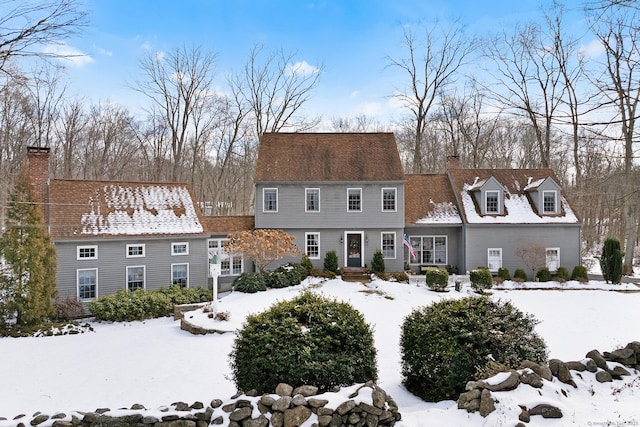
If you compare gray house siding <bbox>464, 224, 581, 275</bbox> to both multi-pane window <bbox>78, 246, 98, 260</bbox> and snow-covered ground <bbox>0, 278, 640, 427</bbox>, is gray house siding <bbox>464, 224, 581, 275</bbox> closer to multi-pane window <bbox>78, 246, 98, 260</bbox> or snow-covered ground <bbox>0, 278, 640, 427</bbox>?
snow-covered ground <bbox>0, 278, 640, 427</bbox>

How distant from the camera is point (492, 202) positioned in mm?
21188

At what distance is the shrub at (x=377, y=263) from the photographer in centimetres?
2000

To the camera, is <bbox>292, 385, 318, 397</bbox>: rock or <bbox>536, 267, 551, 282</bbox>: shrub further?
<bbox>536, 267, 551, 282</bbox>: shrub

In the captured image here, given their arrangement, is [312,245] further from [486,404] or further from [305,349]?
[486,404]

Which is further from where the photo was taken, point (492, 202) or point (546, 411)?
point (492, 202)

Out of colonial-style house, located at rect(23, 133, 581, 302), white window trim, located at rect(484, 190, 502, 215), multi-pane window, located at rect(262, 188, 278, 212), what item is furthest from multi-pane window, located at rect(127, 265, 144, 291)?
white window trim, located at rect(484, 190, 502, 215)

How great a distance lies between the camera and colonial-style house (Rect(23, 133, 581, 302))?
1884 cm

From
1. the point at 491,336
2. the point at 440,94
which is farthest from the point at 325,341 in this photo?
the point at 440,94

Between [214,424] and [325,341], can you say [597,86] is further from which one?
[214,424]

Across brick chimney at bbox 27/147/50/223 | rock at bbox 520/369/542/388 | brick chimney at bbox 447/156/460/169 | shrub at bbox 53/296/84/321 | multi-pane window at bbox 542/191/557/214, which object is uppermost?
brick chimney at bbox 447/156/460/169

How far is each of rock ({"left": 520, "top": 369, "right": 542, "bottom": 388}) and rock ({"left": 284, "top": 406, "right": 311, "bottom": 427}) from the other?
309 centimetres

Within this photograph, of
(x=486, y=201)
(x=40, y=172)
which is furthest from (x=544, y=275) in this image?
(x=40, y=172)

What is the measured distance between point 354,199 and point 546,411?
1664 centimetres

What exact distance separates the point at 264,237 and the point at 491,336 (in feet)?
42.8
